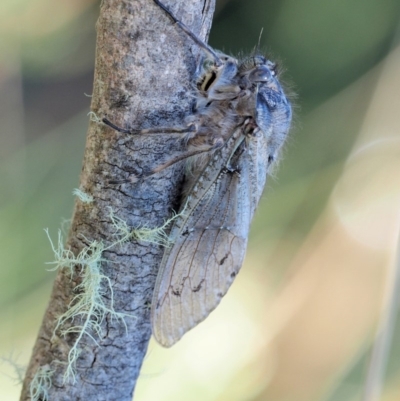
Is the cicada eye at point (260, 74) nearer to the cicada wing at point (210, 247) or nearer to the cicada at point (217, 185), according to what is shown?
the cicada at point (217, 185)

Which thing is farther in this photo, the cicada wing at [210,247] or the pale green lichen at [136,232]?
the cicada wing at [210,247]

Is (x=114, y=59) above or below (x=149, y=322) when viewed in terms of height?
above

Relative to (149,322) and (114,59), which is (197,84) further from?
(149,322)

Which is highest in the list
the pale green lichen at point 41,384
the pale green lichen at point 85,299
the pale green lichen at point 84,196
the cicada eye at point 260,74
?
the cicada eye at point 260,74

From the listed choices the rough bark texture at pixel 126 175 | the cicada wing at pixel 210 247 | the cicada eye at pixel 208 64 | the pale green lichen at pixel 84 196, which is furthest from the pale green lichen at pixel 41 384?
the cicada eye at pixel 208 64

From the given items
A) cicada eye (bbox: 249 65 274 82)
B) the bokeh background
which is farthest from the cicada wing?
the bokeh background

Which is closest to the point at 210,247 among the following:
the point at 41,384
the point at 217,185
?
the point at 217,185

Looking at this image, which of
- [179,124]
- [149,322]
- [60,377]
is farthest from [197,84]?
[60,377]
